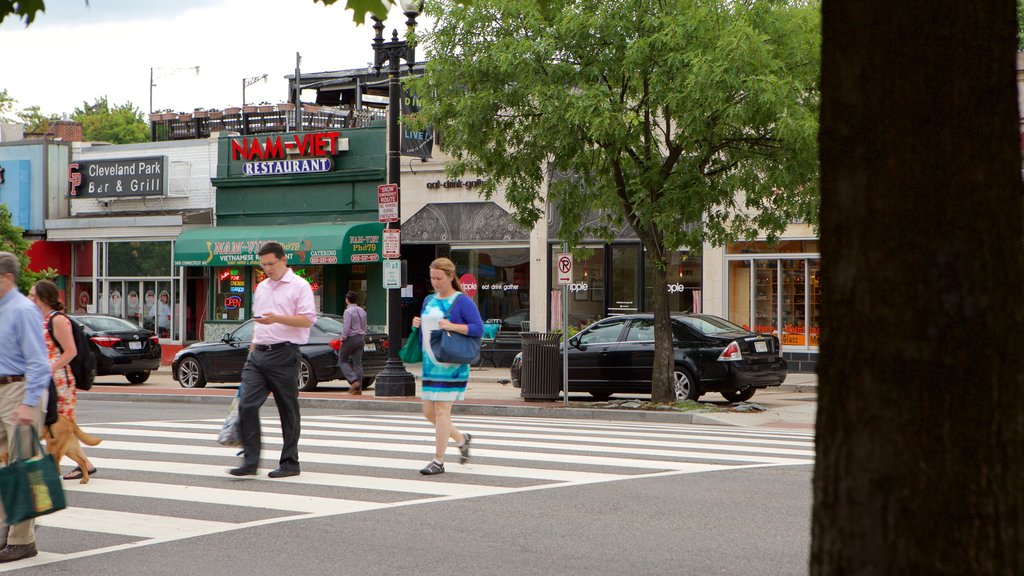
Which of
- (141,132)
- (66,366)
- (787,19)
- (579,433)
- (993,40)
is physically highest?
(141,132)

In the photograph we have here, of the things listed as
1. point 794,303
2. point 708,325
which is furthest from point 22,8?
point 794,303

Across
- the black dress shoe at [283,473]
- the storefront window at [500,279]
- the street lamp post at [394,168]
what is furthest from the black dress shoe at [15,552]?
the storefront window at [500,279]

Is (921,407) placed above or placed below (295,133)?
below

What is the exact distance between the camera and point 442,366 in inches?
400

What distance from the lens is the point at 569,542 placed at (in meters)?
7.29

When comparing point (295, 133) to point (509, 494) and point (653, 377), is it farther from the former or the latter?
point (509, 494)

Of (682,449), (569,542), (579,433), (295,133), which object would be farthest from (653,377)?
(295,133)

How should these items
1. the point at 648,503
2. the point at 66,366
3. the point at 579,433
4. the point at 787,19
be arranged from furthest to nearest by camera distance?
1. the point at 787,19
2. the point at 579,433
3. the point at 66,366
4. the point at 648,503

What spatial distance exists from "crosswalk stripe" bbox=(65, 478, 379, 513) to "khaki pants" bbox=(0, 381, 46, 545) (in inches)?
69.3

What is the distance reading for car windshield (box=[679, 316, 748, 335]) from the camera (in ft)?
64.1

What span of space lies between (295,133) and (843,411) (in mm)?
31604

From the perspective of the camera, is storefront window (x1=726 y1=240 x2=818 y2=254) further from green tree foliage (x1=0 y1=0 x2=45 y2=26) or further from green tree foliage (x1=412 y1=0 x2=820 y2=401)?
green tree foliage (x1=0 y1=0 x2=45 y2=26)

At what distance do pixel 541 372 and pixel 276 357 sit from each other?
9.81 metres

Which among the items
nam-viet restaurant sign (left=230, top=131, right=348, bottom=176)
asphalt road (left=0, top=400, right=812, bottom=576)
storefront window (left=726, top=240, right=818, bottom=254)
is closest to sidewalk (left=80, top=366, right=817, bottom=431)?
storefront window (left=726, top=240, right=818, bottom=254)
